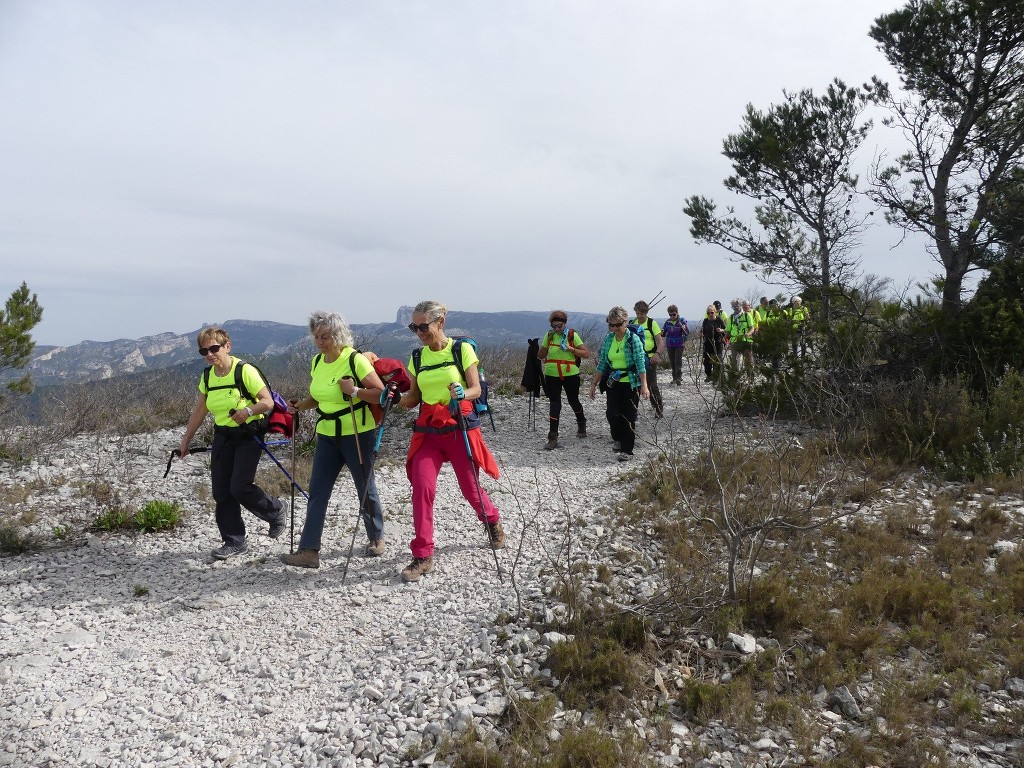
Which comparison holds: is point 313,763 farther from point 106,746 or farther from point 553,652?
point 553,652

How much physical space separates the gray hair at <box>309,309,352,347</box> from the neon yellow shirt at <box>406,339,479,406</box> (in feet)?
1.88

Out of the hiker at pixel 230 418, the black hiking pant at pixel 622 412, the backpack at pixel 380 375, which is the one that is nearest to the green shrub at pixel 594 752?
the backpack at pixel 380 375

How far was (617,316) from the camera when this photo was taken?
8.55 meters

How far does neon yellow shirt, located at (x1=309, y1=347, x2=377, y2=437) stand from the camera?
16.2 ft

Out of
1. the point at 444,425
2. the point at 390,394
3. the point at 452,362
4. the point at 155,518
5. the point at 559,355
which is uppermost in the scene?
the point at 559,355

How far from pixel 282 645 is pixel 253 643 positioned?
0.66 ft

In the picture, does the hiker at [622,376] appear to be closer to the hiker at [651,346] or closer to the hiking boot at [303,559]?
the hiker at [651,346]

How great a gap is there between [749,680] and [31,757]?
12.5 ft

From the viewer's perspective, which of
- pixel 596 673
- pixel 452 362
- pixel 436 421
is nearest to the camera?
pixel 596 673

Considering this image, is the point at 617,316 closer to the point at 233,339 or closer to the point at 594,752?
the point at 594,752

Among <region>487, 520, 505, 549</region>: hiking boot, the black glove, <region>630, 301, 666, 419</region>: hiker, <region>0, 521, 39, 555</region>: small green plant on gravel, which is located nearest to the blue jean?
the black glove

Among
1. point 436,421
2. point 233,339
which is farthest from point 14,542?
point 233,339

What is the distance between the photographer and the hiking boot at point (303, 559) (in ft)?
16.6

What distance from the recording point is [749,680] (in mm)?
3455
